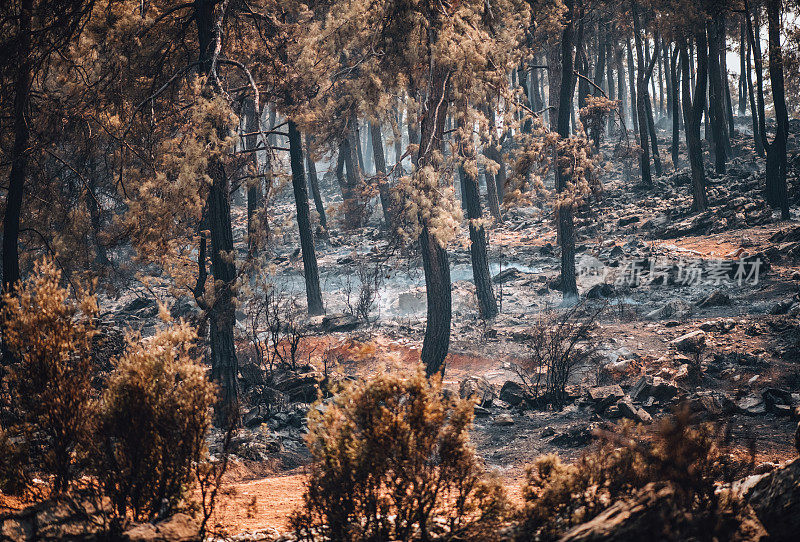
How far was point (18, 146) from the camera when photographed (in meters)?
9.52

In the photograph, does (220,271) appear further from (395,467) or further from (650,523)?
(650,523)

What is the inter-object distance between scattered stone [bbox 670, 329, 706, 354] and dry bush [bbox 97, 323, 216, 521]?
876cm

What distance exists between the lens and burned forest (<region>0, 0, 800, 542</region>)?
3.85m

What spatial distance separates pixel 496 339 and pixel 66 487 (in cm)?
1026

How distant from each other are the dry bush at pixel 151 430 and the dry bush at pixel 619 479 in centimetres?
231

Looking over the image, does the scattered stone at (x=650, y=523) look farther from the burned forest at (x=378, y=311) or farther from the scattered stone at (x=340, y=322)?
the scattered stone at (x=340, y=322)

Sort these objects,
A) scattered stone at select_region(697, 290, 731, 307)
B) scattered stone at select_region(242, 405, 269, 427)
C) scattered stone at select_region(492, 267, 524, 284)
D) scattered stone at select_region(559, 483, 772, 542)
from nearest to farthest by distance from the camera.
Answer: scattered stone at select_region(559, 483, 772, 542) < scattered stone at select_region(242, 405, 269, 427) < scattered stone at select_region(697, 290, 731, 307) < scattered stone at select_region(492, 267, 524, 284)

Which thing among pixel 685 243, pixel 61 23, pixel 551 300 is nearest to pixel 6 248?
pixel 61 23

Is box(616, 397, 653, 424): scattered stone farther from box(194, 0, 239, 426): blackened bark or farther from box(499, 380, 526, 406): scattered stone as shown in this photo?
box(194, 0, 239, 426): blackened bark

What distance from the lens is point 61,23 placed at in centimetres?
827

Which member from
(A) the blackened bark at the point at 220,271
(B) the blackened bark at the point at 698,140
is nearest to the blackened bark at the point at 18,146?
(A) the blackened bark at the point at 220,271

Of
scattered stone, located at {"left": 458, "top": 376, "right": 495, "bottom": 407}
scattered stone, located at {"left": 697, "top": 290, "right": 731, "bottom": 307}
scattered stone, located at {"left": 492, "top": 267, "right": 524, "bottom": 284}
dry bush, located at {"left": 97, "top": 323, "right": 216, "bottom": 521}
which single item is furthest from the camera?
scattered stone, located at {"left": 492, "top": 267, "right": 524, "bottom": 284}

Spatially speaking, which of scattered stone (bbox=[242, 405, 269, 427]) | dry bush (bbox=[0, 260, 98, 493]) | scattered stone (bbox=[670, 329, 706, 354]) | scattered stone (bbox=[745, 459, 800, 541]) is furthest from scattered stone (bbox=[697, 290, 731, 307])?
dry bush (bbox=[0, 260, 98, 493])

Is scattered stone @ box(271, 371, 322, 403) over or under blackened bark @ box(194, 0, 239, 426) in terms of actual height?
under
